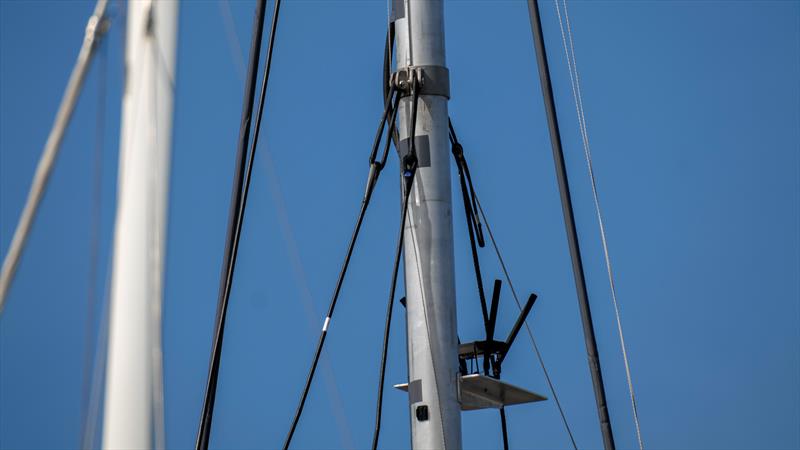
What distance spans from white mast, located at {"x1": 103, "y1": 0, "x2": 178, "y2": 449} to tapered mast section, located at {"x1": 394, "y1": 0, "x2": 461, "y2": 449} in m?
4.32

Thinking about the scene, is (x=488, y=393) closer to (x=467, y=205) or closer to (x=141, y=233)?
(x=467, y=205)

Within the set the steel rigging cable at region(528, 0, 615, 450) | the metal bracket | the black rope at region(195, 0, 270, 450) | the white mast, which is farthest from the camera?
the steel rigging cable at region(528, 0, 615, 450)

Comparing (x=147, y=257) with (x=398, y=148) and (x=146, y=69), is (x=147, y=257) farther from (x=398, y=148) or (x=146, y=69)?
(x=398, y=148)

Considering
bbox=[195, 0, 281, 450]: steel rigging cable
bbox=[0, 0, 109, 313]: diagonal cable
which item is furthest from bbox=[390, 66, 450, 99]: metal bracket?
bbox=[0, 0, 109, 313]: diagonal cable

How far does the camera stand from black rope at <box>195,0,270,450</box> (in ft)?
24.9

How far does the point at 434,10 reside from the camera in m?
8.73

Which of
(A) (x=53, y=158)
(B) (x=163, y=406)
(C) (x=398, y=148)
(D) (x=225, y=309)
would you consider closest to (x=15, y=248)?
(A) (x=53, y=158)

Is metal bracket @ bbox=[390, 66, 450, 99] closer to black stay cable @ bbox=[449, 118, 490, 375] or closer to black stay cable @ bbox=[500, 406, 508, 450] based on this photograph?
black stay cable @ bbox=[449, 118, 490, 375]

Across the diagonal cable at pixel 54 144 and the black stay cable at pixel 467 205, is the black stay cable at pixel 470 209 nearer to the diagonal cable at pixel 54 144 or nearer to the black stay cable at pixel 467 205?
the black stay cable at pixel 467 205

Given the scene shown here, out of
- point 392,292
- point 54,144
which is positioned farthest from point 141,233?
point 392,292

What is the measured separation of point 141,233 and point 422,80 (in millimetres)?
5022

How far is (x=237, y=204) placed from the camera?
333 inches

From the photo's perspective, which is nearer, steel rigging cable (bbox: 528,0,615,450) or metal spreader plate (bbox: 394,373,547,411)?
metal spreader plate (bbox: 394,373,547,411)

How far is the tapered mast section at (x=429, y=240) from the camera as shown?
7781 millimetres
